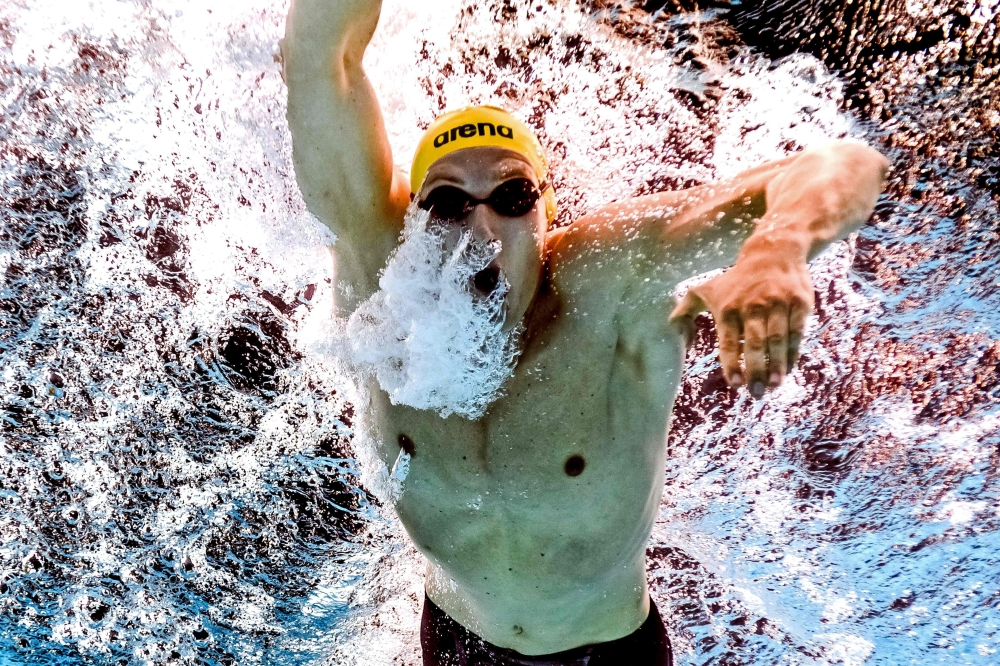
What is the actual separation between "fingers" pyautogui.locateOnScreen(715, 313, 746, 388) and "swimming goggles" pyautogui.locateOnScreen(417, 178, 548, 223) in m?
1.24

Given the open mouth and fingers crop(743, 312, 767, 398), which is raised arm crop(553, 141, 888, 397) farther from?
the open mouth

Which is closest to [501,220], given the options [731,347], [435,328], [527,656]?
[435,328]

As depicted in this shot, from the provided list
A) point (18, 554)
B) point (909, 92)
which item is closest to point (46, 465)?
point (18, 554)

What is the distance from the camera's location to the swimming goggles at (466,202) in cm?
235

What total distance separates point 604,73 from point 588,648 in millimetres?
2682

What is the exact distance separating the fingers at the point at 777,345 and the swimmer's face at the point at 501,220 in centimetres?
125

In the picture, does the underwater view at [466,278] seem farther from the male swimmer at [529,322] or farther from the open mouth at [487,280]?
the open mouth at [487,280]

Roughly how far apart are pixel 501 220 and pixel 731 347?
49.8 inches

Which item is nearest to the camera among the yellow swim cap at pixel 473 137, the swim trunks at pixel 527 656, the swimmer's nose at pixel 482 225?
the swimmer's nose at pixel 482 225

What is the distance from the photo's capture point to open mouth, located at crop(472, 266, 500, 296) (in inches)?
91.5

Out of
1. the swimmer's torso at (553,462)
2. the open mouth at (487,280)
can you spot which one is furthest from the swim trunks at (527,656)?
the open mouth at (487,280)

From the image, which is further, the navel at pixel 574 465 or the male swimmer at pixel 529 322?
the navel at pixel 574 465

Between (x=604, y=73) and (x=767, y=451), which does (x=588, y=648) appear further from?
(x=604, y=73)

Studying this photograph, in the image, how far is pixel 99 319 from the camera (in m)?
4.35
